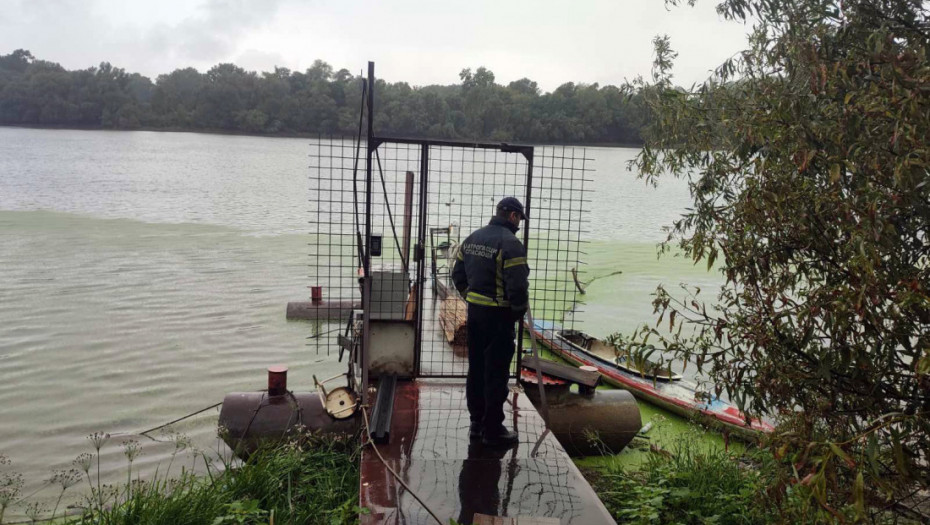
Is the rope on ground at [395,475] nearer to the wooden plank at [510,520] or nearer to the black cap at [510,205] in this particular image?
the wooden plank at [510,520]

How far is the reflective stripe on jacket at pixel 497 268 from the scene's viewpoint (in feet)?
16.4

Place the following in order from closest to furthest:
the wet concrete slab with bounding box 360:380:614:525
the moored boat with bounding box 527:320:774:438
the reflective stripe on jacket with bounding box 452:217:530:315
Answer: the wet concrete slab with bounding box 360:380:614:525 < the reflective stripe on jacket with bounding box 452:217:530:315 < the moored boat with bounding box 527:320:774:438

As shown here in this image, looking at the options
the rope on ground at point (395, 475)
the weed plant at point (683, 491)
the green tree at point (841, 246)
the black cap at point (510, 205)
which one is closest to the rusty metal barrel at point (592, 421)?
the weed plant at point (683, 491)

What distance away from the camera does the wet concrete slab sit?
422 centimetres

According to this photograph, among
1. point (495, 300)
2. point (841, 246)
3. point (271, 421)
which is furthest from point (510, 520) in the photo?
point (271, 421)

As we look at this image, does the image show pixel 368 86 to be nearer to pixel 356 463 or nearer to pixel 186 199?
pixel 356 463

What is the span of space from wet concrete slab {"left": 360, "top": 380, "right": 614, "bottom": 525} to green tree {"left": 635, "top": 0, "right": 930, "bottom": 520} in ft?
3.82

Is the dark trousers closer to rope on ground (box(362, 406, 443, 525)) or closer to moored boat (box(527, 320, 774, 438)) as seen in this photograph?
rope on ground (box(362, 406, 443, 525))

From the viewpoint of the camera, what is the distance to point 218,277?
16.0m

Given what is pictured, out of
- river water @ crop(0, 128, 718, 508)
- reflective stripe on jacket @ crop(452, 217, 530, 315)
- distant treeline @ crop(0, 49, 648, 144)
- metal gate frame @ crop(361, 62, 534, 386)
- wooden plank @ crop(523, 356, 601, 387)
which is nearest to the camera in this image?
reflective stripe on jacket @ crop(452, 217, 530, 315)

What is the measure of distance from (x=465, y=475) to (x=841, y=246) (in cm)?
260

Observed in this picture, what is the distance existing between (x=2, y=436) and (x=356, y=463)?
4.40 meters

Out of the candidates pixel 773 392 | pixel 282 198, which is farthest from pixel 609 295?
pixel 282 198

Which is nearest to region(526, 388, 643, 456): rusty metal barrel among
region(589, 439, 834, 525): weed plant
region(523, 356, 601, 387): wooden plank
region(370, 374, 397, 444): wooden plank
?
region(523, 356, 601, 387): wooden plank
